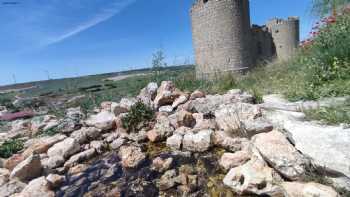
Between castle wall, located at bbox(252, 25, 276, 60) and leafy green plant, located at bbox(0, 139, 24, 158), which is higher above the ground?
castle wall, located at bbox(252, 25, 276, 60)

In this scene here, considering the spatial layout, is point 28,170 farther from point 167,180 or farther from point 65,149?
point 167,180

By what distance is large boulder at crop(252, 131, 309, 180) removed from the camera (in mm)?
1875

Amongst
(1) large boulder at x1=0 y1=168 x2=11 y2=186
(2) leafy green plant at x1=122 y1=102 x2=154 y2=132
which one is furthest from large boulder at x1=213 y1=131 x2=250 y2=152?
(1) large boulder at x1=0 y1=168 x2=11 y2=186

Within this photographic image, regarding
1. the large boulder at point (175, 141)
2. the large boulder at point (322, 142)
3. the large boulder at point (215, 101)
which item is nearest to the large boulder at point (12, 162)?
the large boulder at point (175, 141)

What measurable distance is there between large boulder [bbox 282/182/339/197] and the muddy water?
52cm

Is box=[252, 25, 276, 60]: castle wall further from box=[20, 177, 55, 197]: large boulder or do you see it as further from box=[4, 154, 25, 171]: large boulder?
box=[20, 177, 55, 197]: large boulder

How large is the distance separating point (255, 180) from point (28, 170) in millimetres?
2774

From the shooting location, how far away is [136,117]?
409 cm

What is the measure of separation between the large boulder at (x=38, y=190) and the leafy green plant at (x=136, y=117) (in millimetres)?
1675

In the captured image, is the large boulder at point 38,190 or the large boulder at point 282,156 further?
the large boulder at point 38,190

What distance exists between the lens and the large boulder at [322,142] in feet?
6.31

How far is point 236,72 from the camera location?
373 inches

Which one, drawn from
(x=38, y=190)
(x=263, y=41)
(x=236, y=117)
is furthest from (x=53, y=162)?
(x=263, y=41)

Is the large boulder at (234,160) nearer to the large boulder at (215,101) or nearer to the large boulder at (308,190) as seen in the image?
the large boulder at (308,190)
